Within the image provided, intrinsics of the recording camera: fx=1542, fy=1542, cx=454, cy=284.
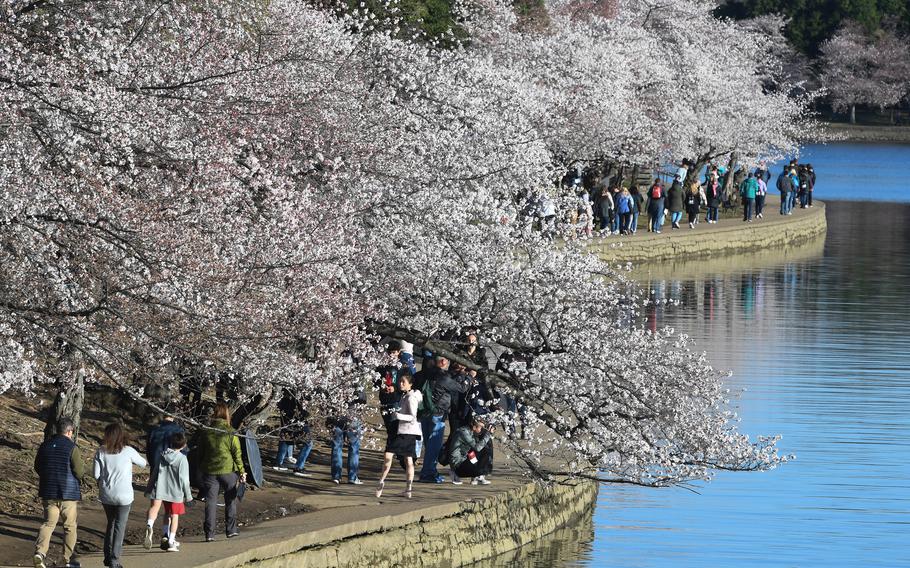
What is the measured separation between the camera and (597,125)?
1634 inches

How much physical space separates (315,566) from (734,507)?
7.48 m

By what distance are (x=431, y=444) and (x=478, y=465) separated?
532mm

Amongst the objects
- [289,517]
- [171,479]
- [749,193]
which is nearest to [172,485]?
[171,479]

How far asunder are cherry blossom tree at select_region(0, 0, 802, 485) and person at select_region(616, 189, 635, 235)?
16.9 metres

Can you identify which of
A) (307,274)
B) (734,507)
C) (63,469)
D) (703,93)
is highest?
(703,93)

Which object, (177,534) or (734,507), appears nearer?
(177,534)

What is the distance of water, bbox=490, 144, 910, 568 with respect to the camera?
16.9 meters

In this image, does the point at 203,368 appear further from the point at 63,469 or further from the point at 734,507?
the point at 734,507

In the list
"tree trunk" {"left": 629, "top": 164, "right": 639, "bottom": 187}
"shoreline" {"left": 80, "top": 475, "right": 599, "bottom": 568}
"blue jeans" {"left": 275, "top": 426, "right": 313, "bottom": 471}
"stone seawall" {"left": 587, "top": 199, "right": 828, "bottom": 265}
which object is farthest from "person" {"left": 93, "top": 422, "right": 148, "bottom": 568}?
"tree trunk" {"left": 629, "top": 164, "right": 639, "bottom": 187}

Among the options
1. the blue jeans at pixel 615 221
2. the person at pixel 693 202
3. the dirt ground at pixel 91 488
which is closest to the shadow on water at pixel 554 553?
the dirt ground at pixel 91 488

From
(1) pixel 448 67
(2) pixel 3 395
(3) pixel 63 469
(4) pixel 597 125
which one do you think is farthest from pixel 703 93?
(3) pixel 63 469

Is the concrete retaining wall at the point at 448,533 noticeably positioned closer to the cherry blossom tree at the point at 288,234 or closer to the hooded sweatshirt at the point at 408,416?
the cherry blossom tree at the point at 288,234

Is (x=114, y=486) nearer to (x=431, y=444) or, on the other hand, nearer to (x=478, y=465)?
(x=431, y=444)

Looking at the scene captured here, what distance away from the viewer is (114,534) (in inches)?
445
